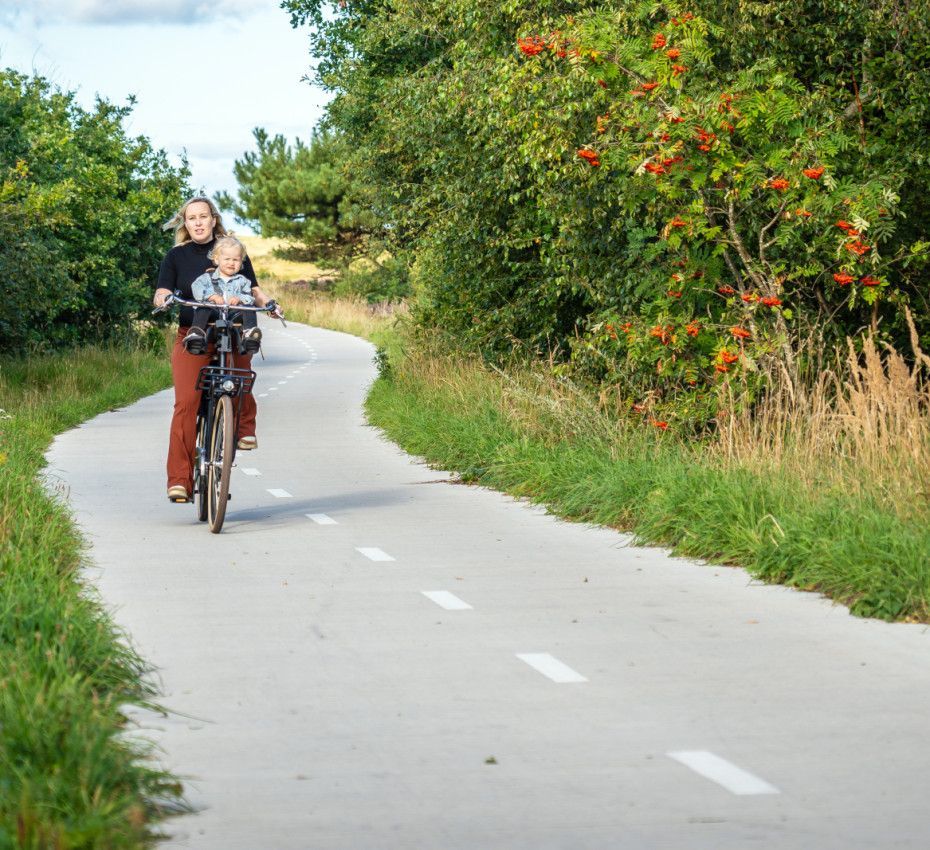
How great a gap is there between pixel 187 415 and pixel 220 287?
859 millimetres

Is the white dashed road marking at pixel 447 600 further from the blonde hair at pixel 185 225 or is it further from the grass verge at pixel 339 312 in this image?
the grass verge at pixel 339 312

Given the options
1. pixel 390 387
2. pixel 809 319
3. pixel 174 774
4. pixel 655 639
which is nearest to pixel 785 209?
pixel 809 319

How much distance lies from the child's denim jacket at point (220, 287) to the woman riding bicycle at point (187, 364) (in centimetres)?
8

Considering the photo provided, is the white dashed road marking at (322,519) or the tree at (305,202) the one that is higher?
the tree at (305,202)

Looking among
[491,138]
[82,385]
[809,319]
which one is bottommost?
[82,385]

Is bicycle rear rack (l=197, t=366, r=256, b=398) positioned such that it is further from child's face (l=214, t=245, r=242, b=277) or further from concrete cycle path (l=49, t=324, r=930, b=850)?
concrete cycle path (l=49, t=324, r=930, b=850)

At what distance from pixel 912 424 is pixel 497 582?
293 cm

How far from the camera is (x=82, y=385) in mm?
25547

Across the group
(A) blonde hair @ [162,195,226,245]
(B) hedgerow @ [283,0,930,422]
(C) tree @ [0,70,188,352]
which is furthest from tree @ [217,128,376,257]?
(A) blonde hair @ [162,195,226,245]

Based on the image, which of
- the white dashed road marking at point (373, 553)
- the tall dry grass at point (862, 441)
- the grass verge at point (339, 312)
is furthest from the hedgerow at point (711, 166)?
the grass verge at point (339, 312)

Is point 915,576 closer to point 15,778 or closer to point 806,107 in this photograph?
point 15,778

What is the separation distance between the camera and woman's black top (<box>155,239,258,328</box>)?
11.5 m

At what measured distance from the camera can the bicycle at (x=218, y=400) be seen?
10984 mm

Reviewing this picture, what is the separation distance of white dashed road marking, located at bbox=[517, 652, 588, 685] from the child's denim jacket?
485 centimetres
